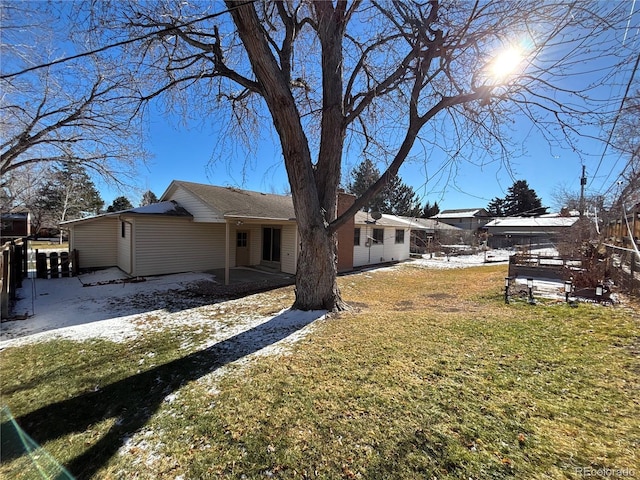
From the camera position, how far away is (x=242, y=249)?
1430 cm

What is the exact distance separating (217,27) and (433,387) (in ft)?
24.2

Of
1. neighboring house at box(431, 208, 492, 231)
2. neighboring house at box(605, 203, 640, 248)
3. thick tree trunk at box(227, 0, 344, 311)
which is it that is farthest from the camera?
neighboring house at box(431, 208, 492, 231)

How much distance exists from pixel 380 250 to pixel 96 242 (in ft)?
50.5

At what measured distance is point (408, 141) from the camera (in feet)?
17.1

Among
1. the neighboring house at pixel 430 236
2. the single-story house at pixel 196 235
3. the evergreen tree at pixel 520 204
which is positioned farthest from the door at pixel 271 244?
the evergreen tree at pixel 520 204

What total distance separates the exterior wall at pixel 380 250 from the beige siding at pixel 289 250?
14.2 ft

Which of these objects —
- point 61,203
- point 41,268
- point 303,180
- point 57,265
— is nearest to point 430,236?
point 303,180

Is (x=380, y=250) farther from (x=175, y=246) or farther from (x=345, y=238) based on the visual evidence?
(x=175, y=246)

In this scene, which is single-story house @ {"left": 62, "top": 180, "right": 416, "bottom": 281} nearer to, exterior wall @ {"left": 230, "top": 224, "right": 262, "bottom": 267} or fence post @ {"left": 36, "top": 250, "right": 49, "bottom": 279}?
exterior wall @ {"left": 230, "top": 224, "right": 262, "bottom": 267}

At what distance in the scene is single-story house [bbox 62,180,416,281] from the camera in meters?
10.9

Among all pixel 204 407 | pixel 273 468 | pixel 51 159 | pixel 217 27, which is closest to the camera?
pixel 273 468

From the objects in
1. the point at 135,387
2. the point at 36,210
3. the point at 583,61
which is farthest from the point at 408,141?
the point at 36,210

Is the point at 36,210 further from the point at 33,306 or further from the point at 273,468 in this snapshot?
the point at 273,468

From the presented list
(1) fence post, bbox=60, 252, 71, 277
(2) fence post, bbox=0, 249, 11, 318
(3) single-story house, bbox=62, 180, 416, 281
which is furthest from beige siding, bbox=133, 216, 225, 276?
(2) fence post, bbox=0, 249, 11, 318
